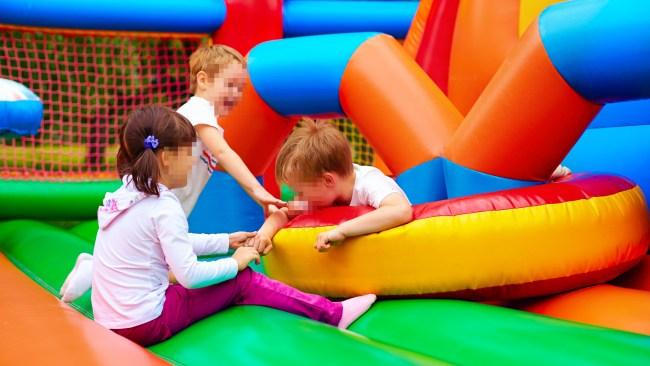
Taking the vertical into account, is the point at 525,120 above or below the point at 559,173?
above

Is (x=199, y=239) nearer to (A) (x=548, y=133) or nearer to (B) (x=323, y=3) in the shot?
(A) (x=548, y=133)

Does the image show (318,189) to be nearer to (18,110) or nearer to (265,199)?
(265,199)

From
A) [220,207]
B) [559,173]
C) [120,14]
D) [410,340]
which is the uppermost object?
[120,14]

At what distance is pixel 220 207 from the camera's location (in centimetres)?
344

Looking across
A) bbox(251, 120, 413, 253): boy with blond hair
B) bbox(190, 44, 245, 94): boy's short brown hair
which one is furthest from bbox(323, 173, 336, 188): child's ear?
bbox(190, 44, 245, 94): boy's short brown hair

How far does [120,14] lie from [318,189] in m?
2.01

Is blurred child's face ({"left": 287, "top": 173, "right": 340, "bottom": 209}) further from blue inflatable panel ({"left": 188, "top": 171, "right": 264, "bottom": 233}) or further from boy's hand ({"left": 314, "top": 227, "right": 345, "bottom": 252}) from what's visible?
blue inflatable panel ({"left": 188, "top": 171, "right": 264, "bottom": 233})

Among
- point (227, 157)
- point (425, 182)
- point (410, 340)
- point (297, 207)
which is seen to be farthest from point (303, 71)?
point (410, 340)

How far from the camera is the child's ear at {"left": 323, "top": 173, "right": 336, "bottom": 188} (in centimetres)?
220

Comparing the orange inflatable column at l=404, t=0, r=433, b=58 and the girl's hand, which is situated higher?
the orange inflatable column at l=404, t=0, r=433, b=58

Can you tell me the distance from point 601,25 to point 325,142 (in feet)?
2.44

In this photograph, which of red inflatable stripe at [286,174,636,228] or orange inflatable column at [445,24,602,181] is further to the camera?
orange inflatable column at [445,24,602,181]

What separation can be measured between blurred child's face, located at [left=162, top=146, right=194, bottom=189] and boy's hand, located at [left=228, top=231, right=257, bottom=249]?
0.31 metres

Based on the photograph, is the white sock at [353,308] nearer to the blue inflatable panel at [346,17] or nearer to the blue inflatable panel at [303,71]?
the blue inflatable panel at [303,71]
